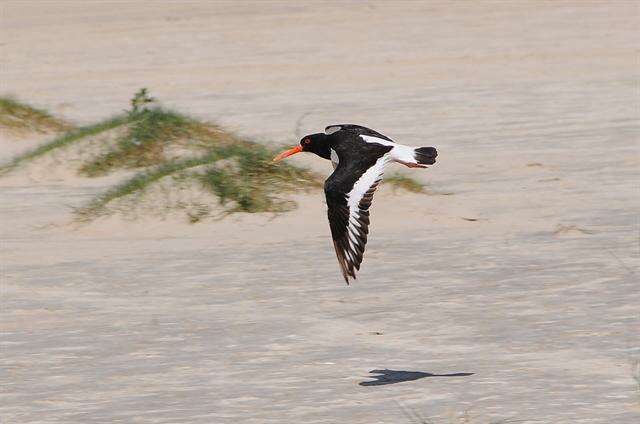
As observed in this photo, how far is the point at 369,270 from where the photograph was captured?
387 inches

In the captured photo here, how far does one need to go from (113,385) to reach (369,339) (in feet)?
4.83

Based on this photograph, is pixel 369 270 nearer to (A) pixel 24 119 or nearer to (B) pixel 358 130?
(B) pixel 358 130

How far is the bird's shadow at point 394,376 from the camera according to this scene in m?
7.16

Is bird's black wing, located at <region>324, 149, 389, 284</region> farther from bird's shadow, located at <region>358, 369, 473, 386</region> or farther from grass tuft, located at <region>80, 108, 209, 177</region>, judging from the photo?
grass tuft, located at <region>80, 108, 209, 177</region>

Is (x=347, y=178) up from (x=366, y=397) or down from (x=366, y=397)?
up

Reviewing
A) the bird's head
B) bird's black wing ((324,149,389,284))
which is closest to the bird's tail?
bird's black wing ((324,149,389,284))

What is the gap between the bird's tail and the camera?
→ 852 cm

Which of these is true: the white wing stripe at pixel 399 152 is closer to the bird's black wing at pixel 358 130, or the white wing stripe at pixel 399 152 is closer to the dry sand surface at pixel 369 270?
the bird's black wing at pixel 358 130

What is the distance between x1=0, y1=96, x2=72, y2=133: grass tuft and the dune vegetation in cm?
148

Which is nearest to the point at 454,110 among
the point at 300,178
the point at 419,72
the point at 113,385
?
the point at 419,72

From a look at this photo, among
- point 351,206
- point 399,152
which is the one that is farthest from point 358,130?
point 351,206

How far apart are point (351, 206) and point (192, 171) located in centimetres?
443

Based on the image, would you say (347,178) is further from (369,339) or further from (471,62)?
(471,62)

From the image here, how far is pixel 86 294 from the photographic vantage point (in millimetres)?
9523
